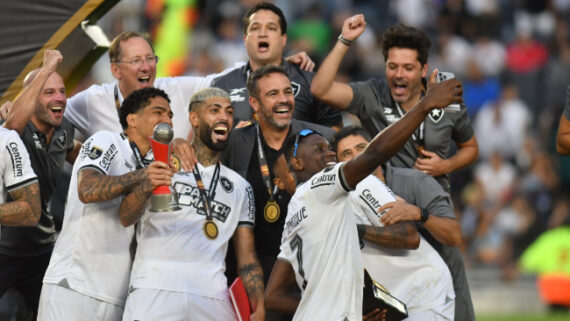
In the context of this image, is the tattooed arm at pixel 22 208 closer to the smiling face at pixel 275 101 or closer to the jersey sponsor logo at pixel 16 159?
the jersey sponsor logo at pixel 16 159

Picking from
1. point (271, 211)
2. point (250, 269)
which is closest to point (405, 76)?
point (271, 211)

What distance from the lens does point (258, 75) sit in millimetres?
8617

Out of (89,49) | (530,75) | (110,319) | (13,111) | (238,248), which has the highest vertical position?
(530,75)

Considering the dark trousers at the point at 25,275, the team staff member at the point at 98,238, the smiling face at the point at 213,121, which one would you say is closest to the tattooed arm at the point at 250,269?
the smiling face at the point at 213,121

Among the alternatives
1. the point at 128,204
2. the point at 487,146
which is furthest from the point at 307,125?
the point at 487,146

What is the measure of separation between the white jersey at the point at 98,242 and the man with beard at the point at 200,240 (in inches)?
7.4

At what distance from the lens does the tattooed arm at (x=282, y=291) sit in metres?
7.31

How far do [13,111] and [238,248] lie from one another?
2.05 metres

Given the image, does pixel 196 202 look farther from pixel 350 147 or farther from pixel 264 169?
pixel 350 147

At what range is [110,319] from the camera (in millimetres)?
7914

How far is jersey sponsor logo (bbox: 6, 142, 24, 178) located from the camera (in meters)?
8.12

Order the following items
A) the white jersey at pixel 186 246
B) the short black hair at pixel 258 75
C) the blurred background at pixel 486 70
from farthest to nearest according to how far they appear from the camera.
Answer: the blurred background at pixel 486 70 < the short black hair at pixel 258 75 < the white jersey at pixel 186 246

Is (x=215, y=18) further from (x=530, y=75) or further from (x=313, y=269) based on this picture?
(x=313, y=269)

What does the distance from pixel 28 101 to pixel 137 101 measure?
914 mm
